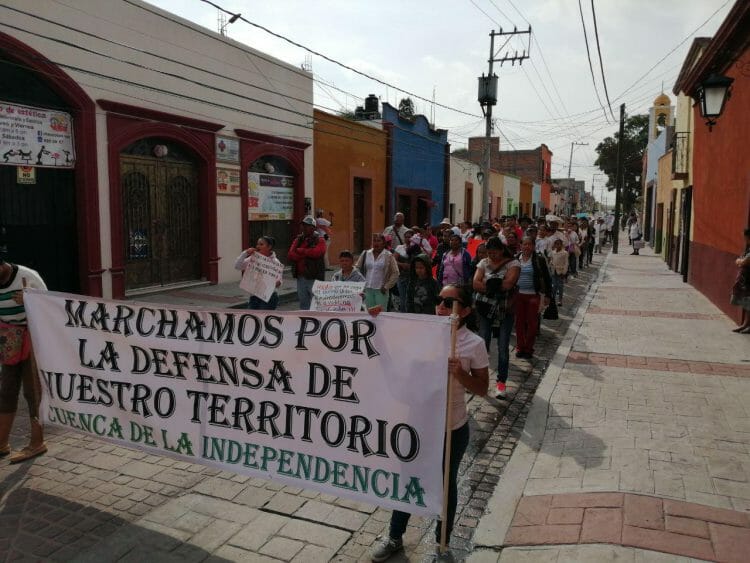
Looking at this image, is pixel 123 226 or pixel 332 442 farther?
pixel 123 226

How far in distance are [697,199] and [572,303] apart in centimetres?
505

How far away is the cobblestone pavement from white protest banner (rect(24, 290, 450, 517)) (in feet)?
1.27

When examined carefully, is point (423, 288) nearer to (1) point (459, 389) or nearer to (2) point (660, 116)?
(1) point (459, 389)

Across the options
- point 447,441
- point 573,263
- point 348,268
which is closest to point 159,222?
point 348,268

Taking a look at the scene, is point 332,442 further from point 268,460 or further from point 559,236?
point 559,236

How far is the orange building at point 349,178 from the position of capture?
18.9 metres

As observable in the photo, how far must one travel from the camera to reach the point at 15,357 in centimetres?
480

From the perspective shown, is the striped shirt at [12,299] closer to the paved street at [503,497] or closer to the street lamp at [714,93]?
the paved street at [503,497]

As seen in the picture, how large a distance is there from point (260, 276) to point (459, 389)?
5.10 metres

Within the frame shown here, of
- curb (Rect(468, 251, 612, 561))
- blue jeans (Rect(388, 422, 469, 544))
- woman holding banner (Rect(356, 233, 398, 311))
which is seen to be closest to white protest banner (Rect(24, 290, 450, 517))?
blue jeans (Rect(388, 422, 469, 544))

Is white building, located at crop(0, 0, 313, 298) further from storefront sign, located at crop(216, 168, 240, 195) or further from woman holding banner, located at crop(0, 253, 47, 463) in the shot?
woman holding banner, located at crop(0, 253, 47, 463)

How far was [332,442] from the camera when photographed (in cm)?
363

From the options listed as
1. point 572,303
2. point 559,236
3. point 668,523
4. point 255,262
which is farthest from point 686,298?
point 668,523

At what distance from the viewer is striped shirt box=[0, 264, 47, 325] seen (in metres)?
4.74
